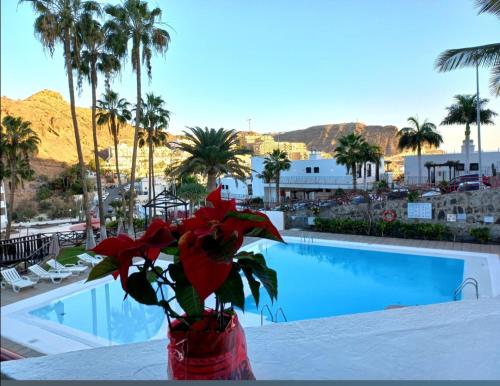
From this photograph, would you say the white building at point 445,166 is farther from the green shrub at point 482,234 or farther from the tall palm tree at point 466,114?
the green shrub at point 482,234

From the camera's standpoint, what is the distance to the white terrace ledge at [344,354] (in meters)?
0.98

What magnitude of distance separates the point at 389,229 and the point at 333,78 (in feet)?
33.8

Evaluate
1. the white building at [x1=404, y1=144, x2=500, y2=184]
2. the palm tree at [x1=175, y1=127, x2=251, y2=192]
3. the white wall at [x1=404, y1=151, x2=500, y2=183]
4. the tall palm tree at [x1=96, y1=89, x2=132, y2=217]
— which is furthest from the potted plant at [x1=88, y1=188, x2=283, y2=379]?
the white wall at [x1=404, y1=151, x2=500, y2=183]

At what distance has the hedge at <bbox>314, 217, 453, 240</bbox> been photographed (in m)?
11.0

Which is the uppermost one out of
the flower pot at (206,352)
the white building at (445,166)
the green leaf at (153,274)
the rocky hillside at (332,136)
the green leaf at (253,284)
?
the rocky hillside at (332,136)

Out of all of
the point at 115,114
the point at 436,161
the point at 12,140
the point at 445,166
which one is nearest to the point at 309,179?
the point at 436,161

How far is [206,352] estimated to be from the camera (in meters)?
0.73

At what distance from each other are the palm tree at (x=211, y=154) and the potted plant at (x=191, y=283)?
569 cm

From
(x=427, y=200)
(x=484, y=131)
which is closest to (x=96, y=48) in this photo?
(x=427, y=200)

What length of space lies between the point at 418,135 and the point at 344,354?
71.5 ft

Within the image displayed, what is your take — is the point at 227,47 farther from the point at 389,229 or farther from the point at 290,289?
the point at 389,229

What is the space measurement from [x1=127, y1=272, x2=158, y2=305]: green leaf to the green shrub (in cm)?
1165

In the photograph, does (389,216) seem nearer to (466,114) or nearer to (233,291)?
(466,114)

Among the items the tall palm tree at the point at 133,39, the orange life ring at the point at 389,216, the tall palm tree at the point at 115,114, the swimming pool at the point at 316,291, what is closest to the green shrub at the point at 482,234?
the swimming pool at the point at 316,291
